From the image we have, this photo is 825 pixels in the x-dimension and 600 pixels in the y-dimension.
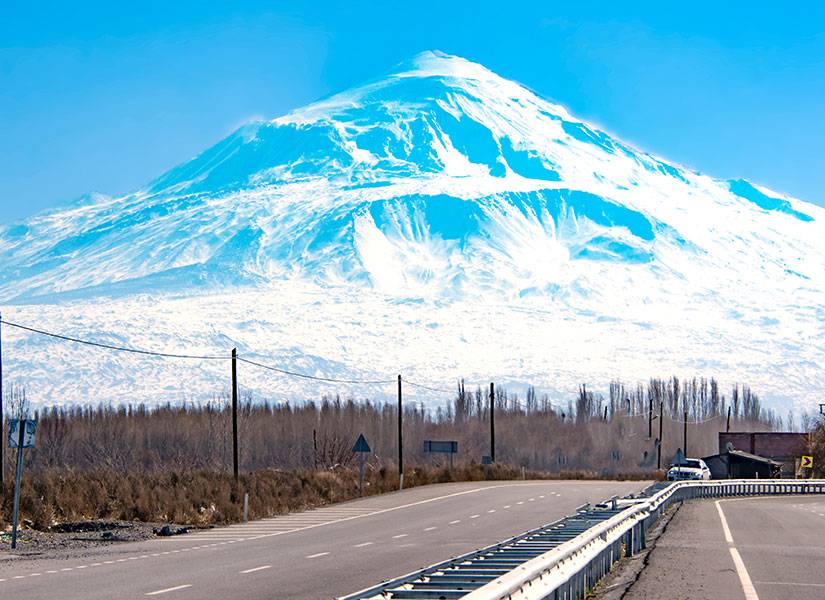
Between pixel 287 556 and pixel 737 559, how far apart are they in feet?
26.1

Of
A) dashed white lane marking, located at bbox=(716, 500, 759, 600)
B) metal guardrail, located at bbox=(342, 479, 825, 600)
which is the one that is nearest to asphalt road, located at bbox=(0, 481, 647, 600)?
metal guardrail, located at bbox=(342, 479, 825, 600)

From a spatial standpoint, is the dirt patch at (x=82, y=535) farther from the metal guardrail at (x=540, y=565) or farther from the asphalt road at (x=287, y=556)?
the metal guardrail at (x=540, y=565)

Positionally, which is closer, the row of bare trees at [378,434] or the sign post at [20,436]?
the sign post at [20,436]

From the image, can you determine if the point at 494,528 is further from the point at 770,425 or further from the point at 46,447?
the point at 770,425

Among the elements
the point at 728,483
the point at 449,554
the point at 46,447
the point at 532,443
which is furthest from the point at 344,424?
the point at 449,554

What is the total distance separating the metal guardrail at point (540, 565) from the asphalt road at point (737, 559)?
1.96 ft

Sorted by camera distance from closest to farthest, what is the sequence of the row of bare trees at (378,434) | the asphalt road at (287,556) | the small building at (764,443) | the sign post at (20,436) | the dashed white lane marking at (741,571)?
1. the dashed white lane marking at (741,571)
2. the asphalt road at (287,556)
3. the sign post at (20,436)
4. the row of bare trees at (378,434)
5. the small building at (764,443)

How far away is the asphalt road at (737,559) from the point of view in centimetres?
1798

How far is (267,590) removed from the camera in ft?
63.2

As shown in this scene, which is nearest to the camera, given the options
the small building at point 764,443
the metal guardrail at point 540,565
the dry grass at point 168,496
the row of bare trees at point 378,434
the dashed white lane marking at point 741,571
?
the metal guardrail at point 540,565

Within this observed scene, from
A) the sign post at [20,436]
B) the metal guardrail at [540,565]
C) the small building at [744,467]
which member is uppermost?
the sign post at [20,436]

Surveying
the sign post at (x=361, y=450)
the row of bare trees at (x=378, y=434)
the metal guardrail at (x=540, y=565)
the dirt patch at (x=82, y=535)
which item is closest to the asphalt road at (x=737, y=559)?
the metal guardrail at (x=540, y=565)

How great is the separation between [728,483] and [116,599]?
1728 inches

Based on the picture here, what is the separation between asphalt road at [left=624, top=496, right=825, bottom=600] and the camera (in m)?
18.0
